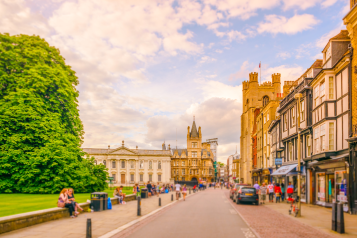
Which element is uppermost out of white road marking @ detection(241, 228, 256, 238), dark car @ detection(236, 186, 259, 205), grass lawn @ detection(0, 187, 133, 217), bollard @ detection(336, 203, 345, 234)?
bollard @ detection(336, 203, 345, 234)

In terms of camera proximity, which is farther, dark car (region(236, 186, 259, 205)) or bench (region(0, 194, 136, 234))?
dark car (region(236, 186, 259, 205))

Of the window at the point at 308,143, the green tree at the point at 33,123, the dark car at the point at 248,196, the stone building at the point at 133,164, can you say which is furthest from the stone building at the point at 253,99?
the green tree at the point at 33,123

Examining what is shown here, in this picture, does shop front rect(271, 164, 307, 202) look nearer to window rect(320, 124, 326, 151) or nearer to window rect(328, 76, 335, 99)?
window rect(320, 124, 326, 151)

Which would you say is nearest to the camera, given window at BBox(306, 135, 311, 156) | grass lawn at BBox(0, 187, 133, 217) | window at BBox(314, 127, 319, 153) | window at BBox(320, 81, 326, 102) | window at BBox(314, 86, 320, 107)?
grass lawn at BBox(0, 187, 133, 217)

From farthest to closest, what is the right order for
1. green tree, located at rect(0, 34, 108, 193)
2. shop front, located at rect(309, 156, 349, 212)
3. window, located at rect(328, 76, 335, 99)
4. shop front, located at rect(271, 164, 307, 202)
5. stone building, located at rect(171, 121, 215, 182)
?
stone building, located at rect(171, 121, 215, 182), shop front, located at rect(271, 164, 307, 202), green tree, located at rect(0, 34, 108, 193), window, located at rect(328, 76, 335, 99), shop front, located at rect(309, 156, 349, 212)

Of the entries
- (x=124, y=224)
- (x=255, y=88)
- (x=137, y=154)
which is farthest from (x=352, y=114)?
(x=137, y=154)

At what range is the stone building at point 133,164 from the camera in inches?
4161

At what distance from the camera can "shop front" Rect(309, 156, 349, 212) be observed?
19359mm

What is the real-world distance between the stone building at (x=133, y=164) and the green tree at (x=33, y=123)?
249 feet

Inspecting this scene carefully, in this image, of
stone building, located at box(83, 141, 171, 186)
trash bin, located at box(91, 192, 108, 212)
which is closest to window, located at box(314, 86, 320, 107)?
trash bin, located at box(91, 192, 108, 212)

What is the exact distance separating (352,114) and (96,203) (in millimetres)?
15606

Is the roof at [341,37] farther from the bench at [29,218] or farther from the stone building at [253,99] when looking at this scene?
the stone building at [253,99]

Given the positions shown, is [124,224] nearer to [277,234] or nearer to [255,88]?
[277,234]

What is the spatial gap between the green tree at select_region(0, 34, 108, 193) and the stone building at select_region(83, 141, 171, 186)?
7578 cm
